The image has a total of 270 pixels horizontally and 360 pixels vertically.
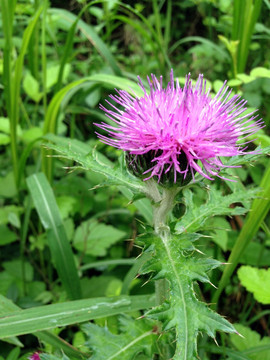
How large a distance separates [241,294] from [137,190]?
98 cm

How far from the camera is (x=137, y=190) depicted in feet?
3.52

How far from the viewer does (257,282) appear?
1.19 meters

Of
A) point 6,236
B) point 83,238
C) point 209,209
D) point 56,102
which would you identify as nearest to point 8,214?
point 6,236

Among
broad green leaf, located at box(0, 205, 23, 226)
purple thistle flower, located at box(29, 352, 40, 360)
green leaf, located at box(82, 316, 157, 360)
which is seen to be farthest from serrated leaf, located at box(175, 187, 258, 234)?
broad green leaf, located at box(0, 205, 23, 226)

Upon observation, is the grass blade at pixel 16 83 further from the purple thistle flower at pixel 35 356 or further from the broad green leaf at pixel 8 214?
the purple thistle flower at pixel 35 356

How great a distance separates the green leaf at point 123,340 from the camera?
3.40 feet

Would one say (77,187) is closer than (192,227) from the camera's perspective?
No

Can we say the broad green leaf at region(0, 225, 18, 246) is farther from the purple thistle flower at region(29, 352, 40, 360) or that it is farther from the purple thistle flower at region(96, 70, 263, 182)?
the purple thistle flower at region(96, 70, 263, 182)

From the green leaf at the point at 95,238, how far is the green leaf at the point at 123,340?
0.59 metres

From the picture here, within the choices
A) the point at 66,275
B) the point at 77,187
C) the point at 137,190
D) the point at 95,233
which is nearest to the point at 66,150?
the point at 137,190

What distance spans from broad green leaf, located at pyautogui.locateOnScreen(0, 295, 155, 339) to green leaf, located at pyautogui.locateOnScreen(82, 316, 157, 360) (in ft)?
0.25

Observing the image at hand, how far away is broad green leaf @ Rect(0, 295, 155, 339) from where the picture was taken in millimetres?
1059

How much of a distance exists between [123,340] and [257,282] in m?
0.45

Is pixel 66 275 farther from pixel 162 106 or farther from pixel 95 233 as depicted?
pixel 162 106
